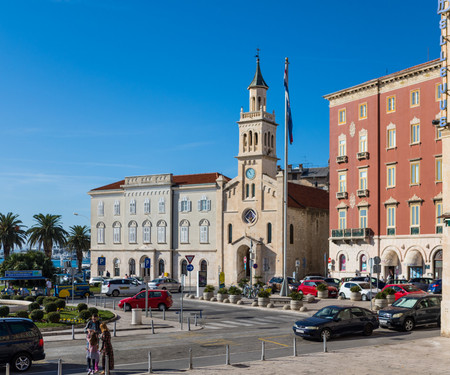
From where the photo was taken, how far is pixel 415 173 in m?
54.2

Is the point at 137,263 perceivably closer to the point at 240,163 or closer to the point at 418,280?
the point at 240,163

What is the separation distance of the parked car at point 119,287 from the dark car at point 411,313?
99.2 ft

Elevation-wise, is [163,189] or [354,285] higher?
[163,189]

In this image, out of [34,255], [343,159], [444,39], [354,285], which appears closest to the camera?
[444,39]

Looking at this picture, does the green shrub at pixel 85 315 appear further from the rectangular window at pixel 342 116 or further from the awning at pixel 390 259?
the rectangular window at pixel 342 116

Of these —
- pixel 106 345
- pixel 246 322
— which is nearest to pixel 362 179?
pixel 246 322

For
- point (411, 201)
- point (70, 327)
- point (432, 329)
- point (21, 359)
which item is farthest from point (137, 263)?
point (21, 359)

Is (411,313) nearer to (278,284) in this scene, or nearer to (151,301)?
(151,301)

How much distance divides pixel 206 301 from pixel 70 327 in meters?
19.1

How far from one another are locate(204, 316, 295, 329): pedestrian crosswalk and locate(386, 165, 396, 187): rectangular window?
25267 millimetres

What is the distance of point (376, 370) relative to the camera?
60.7 ft

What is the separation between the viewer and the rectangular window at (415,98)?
54144mm

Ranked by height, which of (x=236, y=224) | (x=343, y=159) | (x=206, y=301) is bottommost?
(x=206, y=301)

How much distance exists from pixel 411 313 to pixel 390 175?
29.8 m
